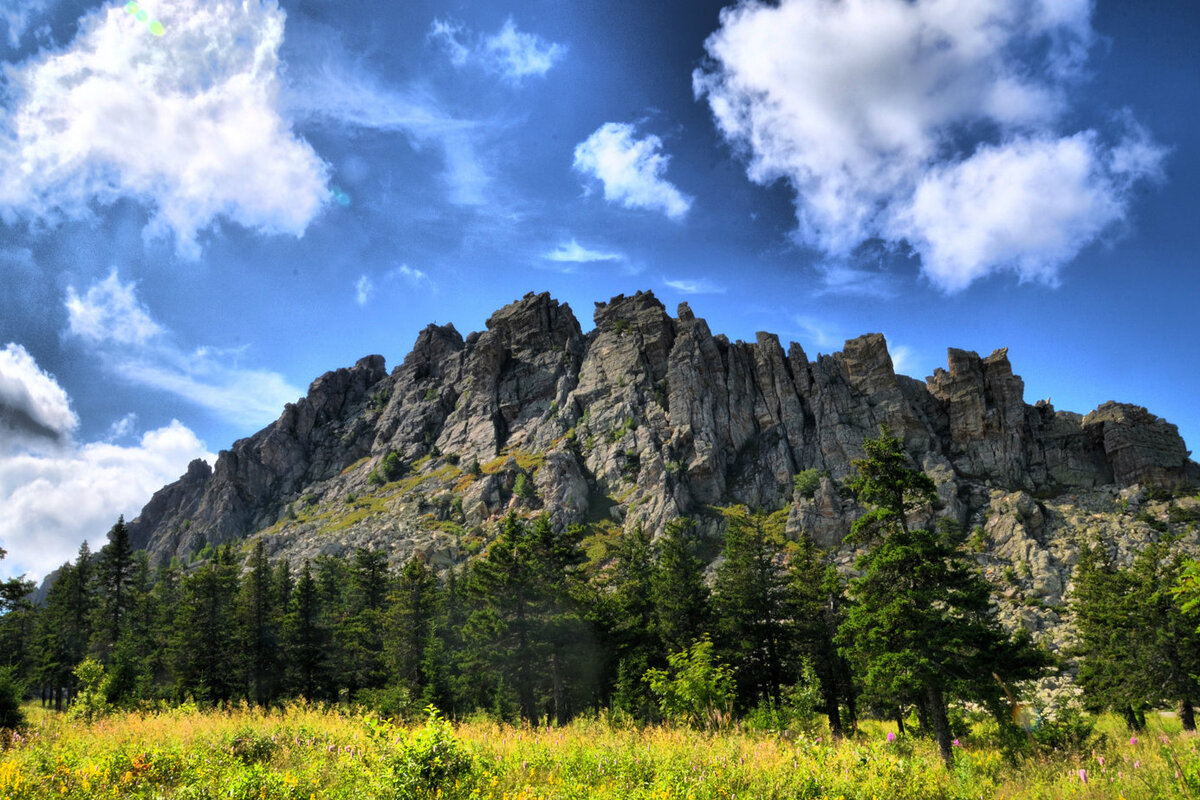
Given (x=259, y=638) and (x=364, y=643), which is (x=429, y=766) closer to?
(x=364, y=643)

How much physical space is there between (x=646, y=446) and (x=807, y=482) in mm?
31603

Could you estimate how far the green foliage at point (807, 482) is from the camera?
106m

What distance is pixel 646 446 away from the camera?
120 metres

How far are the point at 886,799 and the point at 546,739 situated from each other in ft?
19.9

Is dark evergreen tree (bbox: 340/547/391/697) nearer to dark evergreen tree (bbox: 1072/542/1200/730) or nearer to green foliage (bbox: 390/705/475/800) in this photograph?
green foliage (bbox: 390/705/475/800)

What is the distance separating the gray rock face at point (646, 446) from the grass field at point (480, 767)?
81.6 meters

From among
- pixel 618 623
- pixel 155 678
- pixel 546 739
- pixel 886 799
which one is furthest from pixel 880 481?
pixel 155 678

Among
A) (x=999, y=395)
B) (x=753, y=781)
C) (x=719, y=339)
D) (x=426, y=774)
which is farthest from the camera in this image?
(x=719, y=339)

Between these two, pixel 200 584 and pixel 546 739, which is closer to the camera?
pixel 546 739

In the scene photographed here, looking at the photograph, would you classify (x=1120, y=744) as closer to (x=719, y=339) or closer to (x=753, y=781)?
(x=753, y=781)

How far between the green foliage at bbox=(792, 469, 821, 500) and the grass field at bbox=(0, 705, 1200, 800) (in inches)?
3795

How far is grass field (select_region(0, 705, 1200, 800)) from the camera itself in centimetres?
790

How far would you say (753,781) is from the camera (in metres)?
9.09

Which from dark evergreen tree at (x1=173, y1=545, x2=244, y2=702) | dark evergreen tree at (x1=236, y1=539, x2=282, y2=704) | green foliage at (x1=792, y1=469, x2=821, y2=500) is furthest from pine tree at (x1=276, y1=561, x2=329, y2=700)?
green foliage at (x1=792, y1=469, x2=821, y2=500)
